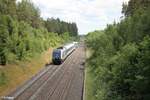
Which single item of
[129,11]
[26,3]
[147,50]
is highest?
[26,3]

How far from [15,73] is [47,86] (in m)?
7.37

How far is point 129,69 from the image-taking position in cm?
2502

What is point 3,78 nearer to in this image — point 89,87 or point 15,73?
point 15,73

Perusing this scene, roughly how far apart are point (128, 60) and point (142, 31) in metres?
6.23

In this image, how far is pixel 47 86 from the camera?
36.4 metres

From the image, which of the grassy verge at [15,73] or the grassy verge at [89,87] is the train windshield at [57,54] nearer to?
the grassy verge at [15,73]

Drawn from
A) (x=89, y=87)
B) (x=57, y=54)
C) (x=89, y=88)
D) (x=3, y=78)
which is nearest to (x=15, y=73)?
(x=3, y=78)

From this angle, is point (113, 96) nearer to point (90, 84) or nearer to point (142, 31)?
point (142, 31)

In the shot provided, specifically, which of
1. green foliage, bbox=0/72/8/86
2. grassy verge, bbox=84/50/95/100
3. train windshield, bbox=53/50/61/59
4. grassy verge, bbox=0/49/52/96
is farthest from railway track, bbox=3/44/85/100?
train windshield, bbox=53/50/61/59

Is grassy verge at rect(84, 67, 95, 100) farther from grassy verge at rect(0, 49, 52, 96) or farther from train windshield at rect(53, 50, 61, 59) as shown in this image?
train windshield at rect(53, 50, 61, 59)

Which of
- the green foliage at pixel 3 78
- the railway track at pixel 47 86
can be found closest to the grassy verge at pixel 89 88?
the railway track at pixel 47 86

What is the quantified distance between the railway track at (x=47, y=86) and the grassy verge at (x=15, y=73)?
1145 mm

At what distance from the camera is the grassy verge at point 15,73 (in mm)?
35059

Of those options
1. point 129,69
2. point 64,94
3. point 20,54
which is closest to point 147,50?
point 129,69
